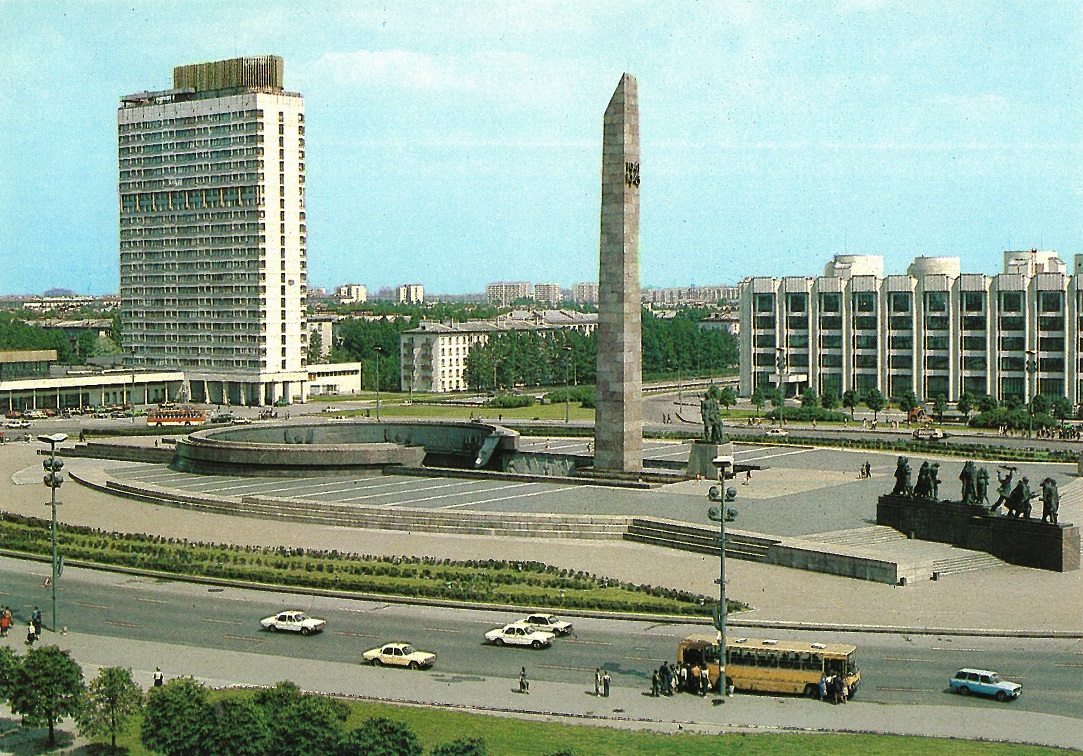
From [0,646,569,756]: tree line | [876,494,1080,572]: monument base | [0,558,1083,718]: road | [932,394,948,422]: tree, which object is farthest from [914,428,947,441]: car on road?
[0,646,569,756]: tree line

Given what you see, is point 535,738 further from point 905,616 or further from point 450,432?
point 450,432

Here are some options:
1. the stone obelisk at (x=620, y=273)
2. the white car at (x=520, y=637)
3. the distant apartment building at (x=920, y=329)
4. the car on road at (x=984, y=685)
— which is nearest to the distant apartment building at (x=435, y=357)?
the distant apartment building at (x=920, y=329)

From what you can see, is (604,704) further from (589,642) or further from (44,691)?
(44,691)

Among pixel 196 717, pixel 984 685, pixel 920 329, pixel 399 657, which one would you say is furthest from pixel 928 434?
pixel 196 717

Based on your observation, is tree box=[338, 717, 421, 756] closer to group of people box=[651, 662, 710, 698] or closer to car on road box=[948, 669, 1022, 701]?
group of people box=[651, 662, 710, 698]

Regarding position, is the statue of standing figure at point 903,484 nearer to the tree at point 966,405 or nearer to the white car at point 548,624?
the white car at point 548,624

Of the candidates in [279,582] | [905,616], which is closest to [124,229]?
[279,582]
